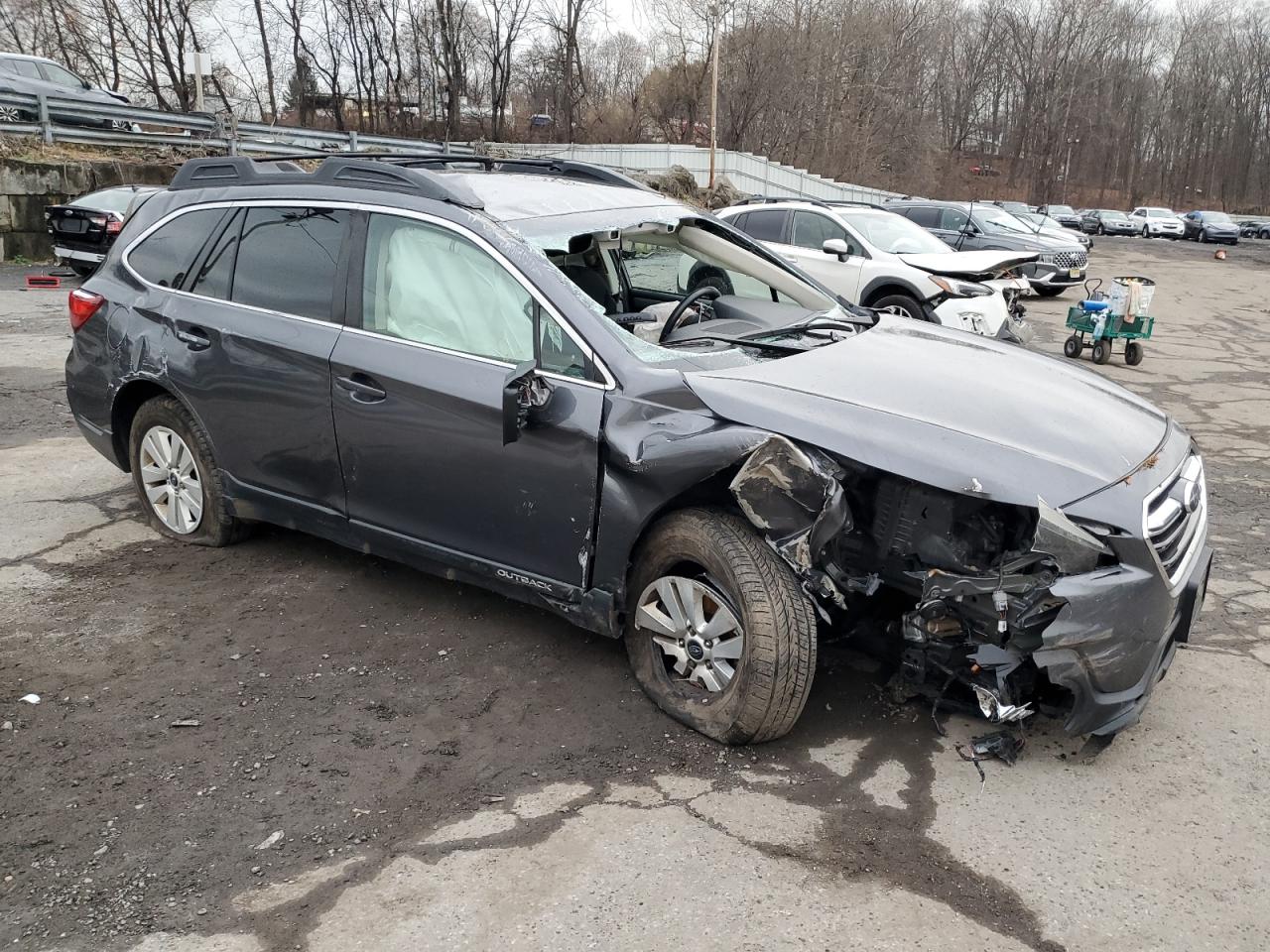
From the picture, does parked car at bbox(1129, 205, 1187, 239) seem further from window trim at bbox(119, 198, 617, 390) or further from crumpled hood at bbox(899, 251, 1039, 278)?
window trim at bbox(119, 198, 617, 390)

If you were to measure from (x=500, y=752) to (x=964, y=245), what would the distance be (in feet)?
56.1

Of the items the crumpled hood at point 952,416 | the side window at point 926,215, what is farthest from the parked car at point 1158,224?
the crumpled hood at point 952,416

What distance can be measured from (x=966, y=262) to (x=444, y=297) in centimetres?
939

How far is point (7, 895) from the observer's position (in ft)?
8.54

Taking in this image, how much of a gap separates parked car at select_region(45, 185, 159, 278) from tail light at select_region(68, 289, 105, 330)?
32.6 feet

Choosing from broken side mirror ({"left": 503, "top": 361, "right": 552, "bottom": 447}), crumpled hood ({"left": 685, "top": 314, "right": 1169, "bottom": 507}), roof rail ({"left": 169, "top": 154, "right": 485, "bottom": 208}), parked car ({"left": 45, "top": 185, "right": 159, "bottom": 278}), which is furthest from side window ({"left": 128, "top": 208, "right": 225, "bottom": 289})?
parked car ({"left": 45, "top": 185, "right": 159, "bottom": 278})

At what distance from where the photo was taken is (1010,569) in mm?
3051

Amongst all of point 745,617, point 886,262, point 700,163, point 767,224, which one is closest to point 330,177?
point 745,617

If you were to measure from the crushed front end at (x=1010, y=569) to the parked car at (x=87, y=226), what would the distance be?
1344 centimetres

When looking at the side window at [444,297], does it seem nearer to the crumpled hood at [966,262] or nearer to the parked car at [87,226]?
the crumpled hood at [966,262]

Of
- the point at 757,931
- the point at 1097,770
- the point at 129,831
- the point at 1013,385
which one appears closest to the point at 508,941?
the point at 757,931

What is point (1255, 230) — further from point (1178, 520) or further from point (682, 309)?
point (1178, 520)

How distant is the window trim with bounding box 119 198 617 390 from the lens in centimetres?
349

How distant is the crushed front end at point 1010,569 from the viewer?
2943 millimetres
